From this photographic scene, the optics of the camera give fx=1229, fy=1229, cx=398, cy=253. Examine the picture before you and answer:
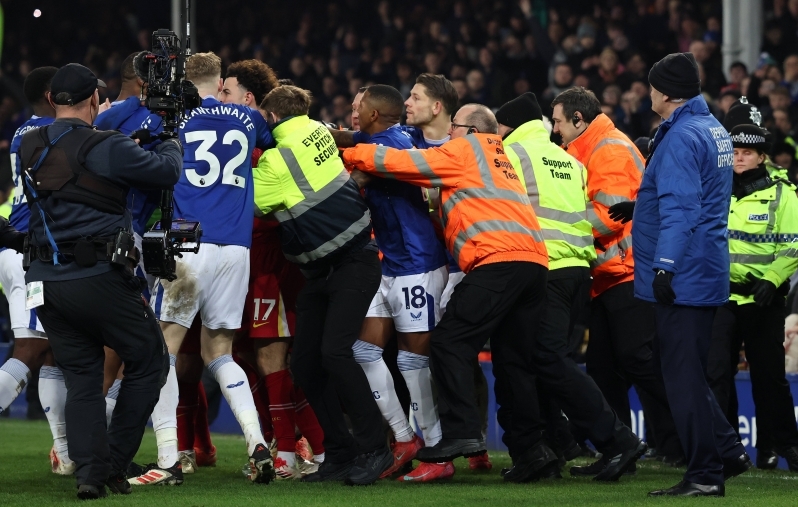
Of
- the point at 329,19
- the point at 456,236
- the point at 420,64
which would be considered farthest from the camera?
the point at 329,19

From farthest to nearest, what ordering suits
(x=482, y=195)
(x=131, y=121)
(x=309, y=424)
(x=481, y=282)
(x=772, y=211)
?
(x=772, y=211) < (x=309, y=424) < (x=131, y=121) < (x=482, y=195) < (x=481, y=282)

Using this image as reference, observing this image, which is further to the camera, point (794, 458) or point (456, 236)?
point (794, 458)

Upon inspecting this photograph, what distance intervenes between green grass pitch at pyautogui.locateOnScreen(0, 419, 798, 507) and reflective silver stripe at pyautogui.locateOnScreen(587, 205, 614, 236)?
1.50 metres

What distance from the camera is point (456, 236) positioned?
6.75 m

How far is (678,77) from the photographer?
632cm

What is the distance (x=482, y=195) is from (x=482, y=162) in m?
0.19

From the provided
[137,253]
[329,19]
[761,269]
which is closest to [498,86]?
[329,19]

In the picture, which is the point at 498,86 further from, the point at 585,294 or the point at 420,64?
the point at 585,294

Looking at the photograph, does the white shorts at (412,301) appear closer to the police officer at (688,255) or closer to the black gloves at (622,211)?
the black gloves at (622,211)

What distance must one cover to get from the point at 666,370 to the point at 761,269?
2.27m

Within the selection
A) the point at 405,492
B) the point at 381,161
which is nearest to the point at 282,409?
the point at 405,492

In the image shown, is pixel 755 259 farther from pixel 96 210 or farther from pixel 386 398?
pixel 96 210

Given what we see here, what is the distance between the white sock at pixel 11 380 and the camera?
7.25 m

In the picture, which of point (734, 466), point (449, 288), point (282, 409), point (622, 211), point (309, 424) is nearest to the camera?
point (734, 466)
